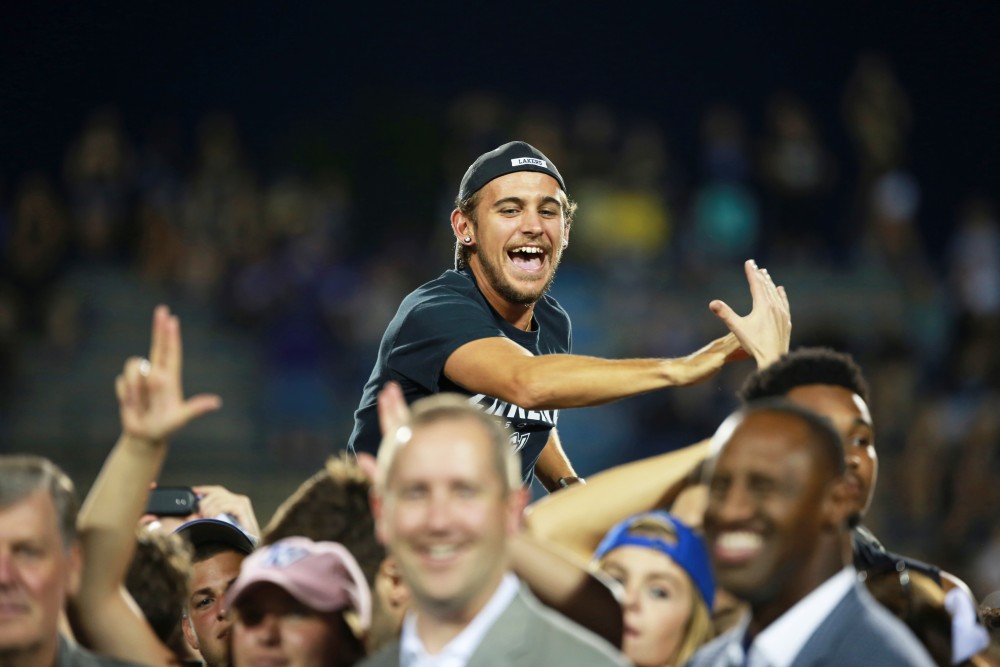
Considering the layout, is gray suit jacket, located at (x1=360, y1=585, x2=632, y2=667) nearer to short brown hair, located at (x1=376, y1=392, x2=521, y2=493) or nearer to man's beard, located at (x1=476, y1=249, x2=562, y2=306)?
short brown hair, located at (x1=376, y1=392, x2=521, y2=493)

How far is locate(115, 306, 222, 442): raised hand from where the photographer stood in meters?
2.70

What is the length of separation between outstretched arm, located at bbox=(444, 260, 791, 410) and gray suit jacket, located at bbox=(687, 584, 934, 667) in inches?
48.9

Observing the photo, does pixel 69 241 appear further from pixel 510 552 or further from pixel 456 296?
pixel 510 552

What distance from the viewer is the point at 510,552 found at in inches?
104

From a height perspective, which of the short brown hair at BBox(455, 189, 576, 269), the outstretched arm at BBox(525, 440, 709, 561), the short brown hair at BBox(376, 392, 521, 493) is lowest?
the outstretched arm at BBox(525, 440, 709, 561)

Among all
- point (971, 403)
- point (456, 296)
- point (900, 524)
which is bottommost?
point (900, 524)

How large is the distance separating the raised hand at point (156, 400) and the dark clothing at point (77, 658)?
40 cm

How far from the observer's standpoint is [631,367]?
3.71 m

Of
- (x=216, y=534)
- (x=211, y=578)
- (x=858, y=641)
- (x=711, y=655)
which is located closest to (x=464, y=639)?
(x=711, y=655)

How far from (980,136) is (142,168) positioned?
6.57 m

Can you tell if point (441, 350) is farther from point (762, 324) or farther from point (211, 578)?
point (762, 324)

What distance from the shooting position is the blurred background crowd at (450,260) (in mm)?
9906

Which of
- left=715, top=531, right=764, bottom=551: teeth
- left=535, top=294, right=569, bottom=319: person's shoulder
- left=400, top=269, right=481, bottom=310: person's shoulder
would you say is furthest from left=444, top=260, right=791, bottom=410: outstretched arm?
left=715, top=531, right=764, bottom=551: teeth

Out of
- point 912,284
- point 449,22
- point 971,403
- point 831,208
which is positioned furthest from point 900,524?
point 449,22
